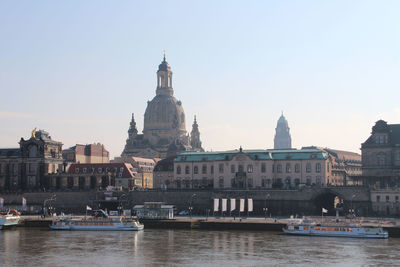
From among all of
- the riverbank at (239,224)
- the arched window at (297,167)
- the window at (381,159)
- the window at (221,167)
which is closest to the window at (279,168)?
the arched window at (297,167)

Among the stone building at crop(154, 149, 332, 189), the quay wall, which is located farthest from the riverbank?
the stone building at crop(154, 149, 332, 189)

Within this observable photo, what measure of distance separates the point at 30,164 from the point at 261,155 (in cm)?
5869

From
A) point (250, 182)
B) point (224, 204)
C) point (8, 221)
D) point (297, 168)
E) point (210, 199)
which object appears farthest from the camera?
point (250, 182)

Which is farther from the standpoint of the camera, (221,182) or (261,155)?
(221,182)

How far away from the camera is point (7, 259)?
276 feet

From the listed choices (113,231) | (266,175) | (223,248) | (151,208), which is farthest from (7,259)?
(266,175)

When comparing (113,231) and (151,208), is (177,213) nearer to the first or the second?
(151,208)

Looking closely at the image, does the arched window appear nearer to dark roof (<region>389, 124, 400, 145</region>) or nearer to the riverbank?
dark roof (<region>389, 124, 400, 145</region>)

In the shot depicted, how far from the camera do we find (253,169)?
150 metres

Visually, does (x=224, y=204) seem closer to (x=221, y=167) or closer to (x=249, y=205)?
(x=249, y=205)

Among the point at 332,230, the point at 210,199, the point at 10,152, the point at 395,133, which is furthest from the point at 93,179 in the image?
the point at 332,230

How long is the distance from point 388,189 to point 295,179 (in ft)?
70.3

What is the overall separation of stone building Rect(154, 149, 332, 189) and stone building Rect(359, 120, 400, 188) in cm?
845

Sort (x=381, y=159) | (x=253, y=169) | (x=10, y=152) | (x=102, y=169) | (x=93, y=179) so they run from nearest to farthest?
(x=381, y=159) < (x=253, y=169) < (x=93, y=179) < (x=102, y=169) < (x=10, y=152)
